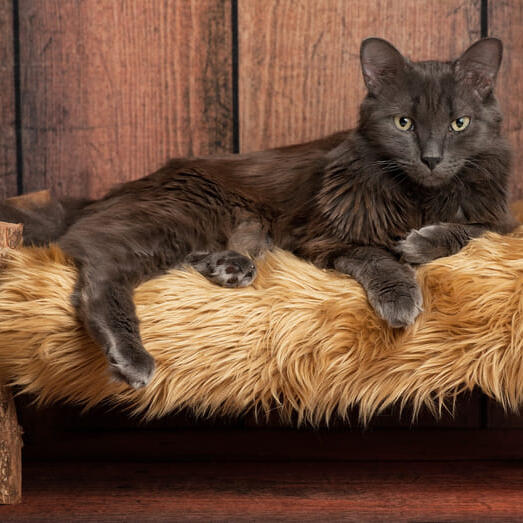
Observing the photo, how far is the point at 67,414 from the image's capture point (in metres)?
1.80

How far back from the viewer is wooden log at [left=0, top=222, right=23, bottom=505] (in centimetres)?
125

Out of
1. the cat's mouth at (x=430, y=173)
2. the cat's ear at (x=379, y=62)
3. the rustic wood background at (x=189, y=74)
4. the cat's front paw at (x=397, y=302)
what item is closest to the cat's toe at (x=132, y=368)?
the cat's front paw at (x=397, y=302)

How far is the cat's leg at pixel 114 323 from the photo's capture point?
3.71 feet

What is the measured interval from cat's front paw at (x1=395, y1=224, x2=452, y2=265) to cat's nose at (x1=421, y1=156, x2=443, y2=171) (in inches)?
4.7

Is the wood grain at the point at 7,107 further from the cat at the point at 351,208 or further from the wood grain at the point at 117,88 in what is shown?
the cat at the point at 351,208

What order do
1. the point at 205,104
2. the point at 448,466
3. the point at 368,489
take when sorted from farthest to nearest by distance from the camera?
the point at 205,104 < the point at 448,466 < the point at 368,489

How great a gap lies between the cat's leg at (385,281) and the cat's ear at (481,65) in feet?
1.22

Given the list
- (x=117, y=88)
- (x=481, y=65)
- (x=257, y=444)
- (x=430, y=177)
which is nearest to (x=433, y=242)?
(x=430, y=177)

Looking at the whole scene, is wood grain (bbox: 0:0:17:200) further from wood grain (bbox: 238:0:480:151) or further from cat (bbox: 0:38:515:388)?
wood grain (bbox: 238:0:480:151)

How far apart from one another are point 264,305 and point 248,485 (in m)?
0.47

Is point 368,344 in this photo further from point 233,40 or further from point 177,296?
point 233,40

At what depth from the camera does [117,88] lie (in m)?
1.91

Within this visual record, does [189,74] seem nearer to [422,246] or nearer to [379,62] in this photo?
[379,62]

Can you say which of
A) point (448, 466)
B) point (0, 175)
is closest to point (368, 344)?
point (448, 466)
